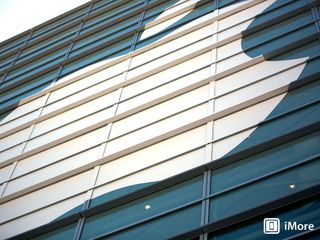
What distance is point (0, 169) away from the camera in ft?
56.5

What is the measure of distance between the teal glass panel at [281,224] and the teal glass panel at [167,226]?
0.77 meters

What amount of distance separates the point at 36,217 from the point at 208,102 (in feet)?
19.3

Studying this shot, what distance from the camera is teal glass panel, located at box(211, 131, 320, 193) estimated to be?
34.9 ft

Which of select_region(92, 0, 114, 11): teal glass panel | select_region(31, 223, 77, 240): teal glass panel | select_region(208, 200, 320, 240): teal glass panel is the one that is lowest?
select_region(208, 200, 320, 240): teal glass panel

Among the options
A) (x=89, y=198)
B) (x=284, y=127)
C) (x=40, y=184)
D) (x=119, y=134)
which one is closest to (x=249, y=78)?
(x=284, y=127)

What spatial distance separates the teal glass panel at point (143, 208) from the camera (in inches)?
447

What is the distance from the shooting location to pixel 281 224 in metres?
9.29

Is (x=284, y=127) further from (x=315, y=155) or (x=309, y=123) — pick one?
(x=315, y=155)

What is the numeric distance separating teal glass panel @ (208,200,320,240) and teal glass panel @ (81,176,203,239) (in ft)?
4.97

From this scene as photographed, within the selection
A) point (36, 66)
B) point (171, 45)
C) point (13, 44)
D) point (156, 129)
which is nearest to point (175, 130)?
point (156, 129)

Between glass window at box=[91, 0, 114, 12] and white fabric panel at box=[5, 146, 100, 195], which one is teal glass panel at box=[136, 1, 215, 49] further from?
glass window at box=[91, 0, 114, 12]

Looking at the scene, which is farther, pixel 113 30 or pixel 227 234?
pixel 113 30

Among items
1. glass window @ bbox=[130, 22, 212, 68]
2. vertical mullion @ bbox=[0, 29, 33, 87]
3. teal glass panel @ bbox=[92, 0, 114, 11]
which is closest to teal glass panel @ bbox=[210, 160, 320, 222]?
glass window @ bbox=[130, 22, 212, 68]

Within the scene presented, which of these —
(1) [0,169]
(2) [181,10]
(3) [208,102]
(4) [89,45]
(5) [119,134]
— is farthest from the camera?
(4) [89,45]
